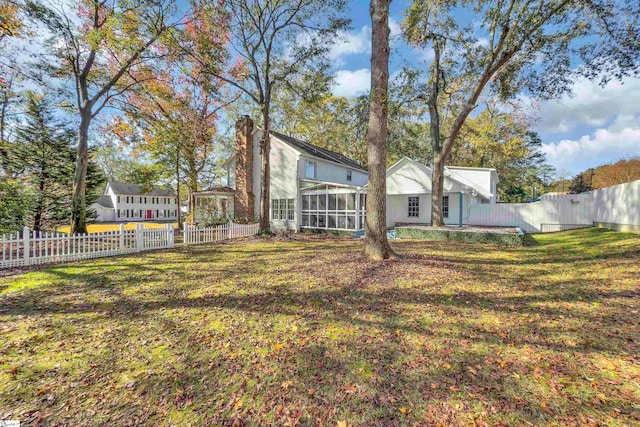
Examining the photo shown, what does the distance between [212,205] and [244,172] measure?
4722 millimetres

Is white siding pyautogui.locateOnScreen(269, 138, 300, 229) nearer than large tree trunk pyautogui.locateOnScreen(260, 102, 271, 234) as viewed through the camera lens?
No

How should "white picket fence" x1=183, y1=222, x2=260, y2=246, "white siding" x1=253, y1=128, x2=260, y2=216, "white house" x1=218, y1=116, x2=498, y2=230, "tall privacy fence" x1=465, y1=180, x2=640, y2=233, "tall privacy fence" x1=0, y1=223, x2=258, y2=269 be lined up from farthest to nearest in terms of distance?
"white siding" x1=253, y1=128, x2=260, y2=216
"white house" x1=218, y1=116, x2=498, y2=230
"white picket fence" x1=183, y1=222, x2=260, y2=246
"tall privacy fence" x1=465, y1=180, x2=640, y2=233
"tall privacy fence" x1=0, y1=223, x2=258, y2=269

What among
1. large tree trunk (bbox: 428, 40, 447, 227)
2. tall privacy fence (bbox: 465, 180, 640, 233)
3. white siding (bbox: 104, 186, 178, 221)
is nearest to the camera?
tall privacy fence (bbox: 465, 180, 640, 233)

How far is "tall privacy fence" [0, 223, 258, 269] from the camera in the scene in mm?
7152

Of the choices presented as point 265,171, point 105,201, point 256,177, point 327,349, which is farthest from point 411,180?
point 105,201

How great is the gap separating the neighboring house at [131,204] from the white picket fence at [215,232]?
28310 mm

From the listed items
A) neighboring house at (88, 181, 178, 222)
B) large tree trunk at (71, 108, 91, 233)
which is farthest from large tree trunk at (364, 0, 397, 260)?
neighboring house at (88, 181, 178, 222)

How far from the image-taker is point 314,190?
1565cm

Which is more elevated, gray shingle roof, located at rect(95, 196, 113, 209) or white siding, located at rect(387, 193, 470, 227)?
gray shingle roof, located at rect(95, 196, 113, 209)

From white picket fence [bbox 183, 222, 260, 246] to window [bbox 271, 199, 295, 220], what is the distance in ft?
8.62

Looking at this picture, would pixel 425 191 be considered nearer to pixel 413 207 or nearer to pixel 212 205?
pixel 413 207

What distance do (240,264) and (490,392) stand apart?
635 centimetres

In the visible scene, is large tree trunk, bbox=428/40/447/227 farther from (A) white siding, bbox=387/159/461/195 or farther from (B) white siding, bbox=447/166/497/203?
(B) white siding, bbox=447/166/497/203

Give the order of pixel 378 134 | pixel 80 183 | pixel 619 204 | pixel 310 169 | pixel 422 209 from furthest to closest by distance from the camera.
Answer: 1. pixel 422 209
2. pixel 310 169
3. pixel 80 183
4. pixel 619 204
5. pixel 378 134
